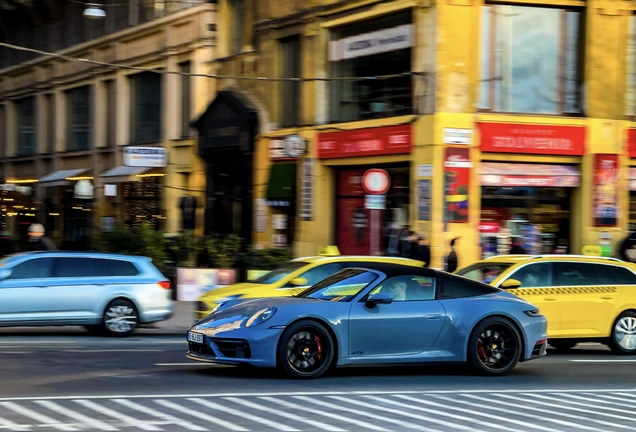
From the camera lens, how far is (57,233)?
40656 millimetres

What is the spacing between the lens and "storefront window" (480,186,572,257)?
76.2 ft

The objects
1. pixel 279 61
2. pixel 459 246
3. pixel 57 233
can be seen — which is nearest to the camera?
pixel 459 246

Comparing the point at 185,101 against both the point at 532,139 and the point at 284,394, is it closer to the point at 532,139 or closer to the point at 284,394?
the point at 532,139

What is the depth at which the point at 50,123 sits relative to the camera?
42094mm

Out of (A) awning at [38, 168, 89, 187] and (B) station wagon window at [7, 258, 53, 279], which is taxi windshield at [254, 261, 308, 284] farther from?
(A) awning at [38, 168, 89, 187]

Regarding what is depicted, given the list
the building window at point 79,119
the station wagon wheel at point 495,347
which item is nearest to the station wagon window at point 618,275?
the station wagon wheel at point 495,347

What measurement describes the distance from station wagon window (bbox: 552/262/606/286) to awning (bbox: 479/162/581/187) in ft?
27.7

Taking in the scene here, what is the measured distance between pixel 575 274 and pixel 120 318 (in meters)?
7.41

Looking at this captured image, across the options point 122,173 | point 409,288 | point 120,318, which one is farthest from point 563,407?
point 122,173

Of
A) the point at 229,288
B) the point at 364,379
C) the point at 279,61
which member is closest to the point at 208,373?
the point at 364,379

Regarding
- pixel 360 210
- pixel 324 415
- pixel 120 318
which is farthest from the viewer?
pixel 360 210

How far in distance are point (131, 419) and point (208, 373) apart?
2.97m

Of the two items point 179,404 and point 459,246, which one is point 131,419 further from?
point 459,246

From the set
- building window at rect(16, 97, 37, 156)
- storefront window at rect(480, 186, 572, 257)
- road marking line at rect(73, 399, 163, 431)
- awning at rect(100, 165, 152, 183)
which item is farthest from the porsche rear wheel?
building window at rect(16, 97, 37, 156)
